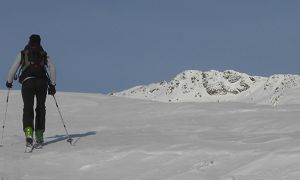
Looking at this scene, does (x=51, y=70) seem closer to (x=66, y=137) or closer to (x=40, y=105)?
(x=40, y=105)

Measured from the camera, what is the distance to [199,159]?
26.2 feet

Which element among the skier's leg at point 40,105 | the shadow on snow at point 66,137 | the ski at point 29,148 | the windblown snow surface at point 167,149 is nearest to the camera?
the windblown snow surface at point 167,149

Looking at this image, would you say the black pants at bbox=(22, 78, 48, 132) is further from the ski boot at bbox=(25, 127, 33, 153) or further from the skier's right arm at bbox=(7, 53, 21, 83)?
the skier's right arm at bbox=(7, 53, 21, 83)

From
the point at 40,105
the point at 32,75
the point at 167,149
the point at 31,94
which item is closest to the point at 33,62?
the point at 32,75

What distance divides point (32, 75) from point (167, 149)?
3.10 meters

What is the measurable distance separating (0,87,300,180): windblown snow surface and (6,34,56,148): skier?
0.49m

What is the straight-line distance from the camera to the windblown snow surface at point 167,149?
7367 millimetres

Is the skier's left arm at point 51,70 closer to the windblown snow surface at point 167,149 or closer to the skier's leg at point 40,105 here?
the skier's leg at point 40,105

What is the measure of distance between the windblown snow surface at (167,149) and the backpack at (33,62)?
1295 millimetres

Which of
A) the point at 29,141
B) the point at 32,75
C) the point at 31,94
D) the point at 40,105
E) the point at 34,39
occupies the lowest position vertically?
the point at 29,141

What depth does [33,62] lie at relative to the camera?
33.8 feet

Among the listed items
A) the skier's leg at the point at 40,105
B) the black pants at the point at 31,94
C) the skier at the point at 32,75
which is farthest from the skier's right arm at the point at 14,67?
the skier's leg at the point at 40,105

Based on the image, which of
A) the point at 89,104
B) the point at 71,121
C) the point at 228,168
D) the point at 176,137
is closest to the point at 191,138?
the point at 176,137

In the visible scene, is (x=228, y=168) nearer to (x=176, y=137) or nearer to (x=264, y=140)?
(x=264, y=140)
